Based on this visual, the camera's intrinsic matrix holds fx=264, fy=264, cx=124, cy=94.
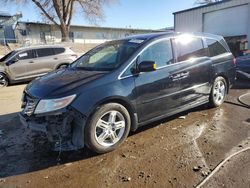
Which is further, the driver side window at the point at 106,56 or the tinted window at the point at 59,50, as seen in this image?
the tinted window at the point at 59,50

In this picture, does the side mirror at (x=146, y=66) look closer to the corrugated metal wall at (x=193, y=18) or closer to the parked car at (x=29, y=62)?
the parked car at (x=29, y=62)

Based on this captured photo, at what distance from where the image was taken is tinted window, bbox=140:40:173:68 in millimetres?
4504

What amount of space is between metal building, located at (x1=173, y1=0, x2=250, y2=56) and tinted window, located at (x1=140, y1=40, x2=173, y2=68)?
1385 cm

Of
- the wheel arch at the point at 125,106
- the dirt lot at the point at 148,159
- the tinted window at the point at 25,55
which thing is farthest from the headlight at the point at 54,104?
the tinted window at the point at 25,55

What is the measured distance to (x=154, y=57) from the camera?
15.1ft

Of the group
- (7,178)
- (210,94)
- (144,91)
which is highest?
(144,91)

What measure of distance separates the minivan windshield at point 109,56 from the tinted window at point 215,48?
1.91 meters

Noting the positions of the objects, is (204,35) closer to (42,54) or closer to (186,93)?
(186,93)

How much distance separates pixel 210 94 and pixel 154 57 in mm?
1894

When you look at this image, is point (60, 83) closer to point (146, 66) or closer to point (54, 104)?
point (54, 104)

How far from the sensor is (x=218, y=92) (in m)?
5.98

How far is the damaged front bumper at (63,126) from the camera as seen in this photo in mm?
3627

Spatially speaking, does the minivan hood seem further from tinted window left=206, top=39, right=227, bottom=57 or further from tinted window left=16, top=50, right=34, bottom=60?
tinted window left=16, top=50, right=34, bottom=60

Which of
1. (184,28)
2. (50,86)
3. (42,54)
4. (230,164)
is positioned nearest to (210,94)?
(230,164)
